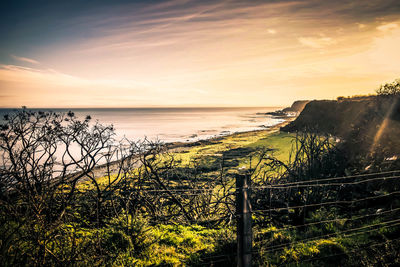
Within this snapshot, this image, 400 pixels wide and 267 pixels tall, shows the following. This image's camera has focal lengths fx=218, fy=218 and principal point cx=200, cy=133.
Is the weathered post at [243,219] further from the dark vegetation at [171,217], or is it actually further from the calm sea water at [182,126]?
the calm sea water at [182,126]

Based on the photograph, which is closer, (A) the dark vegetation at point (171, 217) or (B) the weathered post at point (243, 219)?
(B) the weathered post at point (243, 219)

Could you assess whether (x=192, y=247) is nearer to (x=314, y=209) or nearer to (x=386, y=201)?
(x=314, y=209)

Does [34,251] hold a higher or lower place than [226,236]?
higher

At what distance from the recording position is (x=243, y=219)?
316cm

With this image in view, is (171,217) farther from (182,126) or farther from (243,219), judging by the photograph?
(182,126)

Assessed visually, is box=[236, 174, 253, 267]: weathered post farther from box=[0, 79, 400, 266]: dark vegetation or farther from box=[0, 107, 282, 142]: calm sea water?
box=[0, 107, 282, 142]: calm sea water

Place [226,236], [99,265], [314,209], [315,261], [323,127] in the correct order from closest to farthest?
1. [99,265]
2. [315,261]
3. [226,236]
4. [314,209]
5. [323,127]

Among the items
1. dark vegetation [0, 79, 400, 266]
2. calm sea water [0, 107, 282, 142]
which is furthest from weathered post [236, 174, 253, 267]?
calm sea water [0, 107, 282, 142]

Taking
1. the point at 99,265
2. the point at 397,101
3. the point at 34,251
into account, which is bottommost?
the point at 99,265

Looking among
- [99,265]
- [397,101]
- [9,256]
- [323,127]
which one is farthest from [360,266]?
[323,127]

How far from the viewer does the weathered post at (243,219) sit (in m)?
3.15

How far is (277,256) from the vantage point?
171 inches

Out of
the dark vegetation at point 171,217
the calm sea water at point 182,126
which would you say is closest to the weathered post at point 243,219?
the dark vegetation at point 171,217

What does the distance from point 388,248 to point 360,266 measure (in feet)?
2.92
